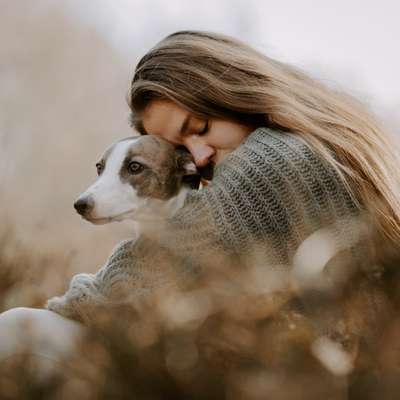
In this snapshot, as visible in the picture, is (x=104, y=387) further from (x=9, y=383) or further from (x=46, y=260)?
(x=46, y=260)

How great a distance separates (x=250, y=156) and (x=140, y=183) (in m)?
0.67

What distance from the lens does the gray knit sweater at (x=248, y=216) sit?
1471mm

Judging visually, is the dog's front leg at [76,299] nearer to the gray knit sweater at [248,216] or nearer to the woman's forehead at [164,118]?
the gray knit sweater at [248,216]

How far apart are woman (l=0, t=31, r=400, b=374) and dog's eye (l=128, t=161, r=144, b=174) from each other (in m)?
0.16

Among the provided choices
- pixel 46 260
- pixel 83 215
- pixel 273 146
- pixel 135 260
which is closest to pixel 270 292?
pixel 46 260

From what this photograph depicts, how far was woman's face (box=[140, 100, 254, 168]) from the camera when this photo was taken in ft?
7.06

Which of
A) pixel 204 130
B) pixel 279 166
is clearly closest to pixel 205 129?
pixel 204 130

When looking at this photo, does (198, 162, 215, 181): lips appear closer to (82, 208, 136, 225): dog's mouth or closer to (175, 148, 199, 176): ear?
(175, 148, 199, 176): ear

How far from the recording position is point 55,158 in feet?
22.5

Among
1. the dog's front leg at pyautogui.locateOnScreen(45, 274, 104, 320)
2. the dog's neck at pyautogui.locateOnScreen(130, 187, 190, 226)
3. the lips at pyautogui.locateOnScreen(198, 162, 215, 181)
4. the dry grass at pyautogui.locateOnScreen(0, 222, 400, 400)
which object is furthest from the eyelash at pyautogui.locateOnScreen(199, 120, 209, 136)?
the dry grass at pyautogui.locateOnScreen(0, 222, 400, 400)

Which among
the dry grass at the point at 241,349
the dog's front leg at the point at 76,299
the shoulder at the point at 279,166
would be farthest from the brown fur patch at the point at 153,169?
the dry grass at the point at 241,349

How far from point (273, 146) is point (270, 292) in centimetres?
120

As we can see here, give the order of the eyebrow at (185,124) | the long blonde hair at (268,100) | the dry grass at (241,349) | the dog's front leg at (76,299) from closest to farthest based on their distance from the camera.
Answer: the dry grass at (241,349) < the dog's front leg at (76,299) < the long blonde hair at (268,100) < the eyebrow at (185,124)

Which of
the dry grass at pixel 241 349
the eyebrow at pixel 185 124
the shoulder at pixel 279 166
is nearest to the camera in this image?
the dry grass at pixel 241 349
